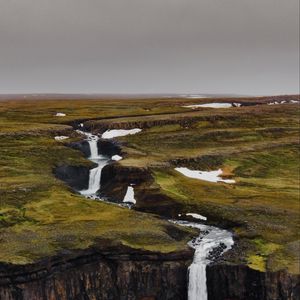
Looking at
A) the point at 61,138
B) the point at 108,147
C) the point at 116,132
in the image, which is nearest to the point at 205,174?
the point at 108,147

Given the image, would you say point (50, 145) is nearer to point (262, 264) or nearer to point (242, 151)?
point (242, 151)

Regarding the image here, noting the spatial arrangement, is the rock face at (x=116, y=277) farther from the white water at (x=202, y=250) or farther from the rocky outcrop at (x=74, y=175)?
the rocky outcrop at (x=74, y=175)

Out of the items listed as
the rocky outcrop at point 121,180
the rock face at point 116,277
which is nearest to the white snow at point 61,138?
the rocky outcrop at point 121,180

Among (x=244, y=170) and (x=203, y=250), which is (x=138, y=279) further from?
(x=244, y=170)

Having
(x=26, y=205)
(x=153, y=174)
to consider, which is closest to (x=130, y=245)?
(x=26, y=205)

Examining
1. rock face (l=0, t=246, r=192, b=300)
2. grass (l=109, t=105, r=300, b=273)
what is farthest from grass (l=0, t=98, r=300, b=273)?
rock face (l=0, t=246, r=192, b=300)

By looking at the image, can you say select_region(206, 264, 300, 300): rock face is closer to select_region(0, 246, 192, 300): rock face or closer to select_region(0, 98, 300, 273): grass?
select_region(0, 98, 300, 273): grass

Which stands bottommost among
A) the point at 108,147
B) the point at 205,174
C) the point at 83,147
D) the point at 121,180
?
the point at 205,174
